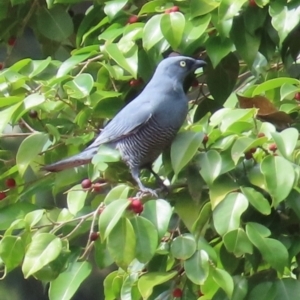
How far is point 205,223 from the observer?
1.37 metres

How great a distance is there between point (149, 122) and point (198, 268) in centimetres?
45

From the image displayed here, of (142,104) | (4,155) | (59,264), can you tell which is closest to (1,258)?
(59,264)

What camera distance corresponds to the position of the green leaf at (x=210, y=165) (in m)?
1.34

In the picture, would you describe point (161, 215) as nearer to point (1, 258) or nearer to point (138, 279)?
point (138, 279)

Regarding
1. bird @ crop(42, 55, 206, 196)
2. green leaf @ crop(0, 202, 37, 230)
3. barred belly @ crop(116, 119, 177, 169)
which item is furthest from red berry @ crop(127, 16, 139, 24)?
green leaf @ crop(0, 202, 37, 230)

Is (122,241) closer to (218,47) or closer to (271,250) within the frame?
(271,250)

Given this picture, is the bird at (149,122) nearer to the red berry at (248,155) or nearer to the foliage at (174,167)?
the foliage at (174,167)

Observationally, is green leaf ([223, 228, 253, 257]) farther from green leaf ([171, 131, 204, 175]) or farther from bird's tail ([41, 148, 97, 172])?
bird's tail ([41, 148, 97, 172])

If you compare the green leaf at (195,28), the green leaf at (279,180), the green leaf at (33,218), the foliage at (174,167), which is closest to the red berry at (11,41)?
the foliage at (174,167)

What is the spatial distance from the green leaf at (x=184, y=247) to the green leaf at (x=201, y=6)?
421 millimetres

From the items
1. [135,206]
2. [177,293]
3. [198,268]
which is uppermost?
[135,206]

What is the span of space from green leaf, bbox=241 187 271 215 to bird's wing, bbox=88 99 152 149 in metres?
0.37

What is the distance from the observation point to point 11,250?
1.36 meters

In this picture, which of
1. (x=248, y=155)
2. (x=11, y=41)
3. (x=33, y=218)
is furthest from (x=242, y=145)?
(x=11, y=41)
